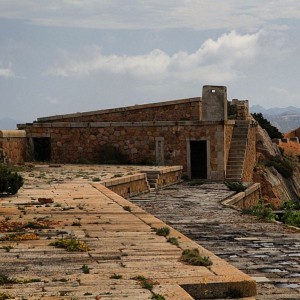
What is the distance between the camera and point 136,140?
2916 cm

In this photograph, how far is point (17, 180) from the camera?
51.5 feet

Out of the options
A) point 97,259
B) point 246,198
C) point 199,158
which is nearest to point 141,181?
point 246,198

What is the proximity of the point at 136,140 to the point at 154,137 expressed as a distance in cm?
80

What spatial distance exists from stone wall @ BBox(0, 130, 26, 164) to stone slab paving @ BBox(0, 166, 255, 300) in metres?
13.3

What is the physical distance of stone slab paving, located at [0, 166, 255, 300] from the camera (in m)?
6.60

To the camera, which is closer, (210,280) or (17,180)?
(210,280)

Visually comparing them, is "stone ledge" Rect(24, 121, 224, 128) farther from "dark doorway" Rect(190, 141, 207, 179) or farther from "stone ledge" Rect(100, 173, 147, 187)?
"stone ledge" Rect(100, 173, 147, 187)

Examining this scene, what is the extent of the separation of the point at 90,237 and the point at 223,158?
18.8 meters

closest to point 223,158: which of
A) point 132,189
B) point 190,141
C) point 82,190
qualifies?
point 190,141

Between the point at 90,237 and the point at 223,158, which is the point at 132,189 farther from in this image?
the point at 90,237

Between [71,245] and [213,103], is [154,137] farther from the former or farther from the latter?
[71,245]

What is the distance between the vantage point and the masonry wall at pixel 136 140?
92.5 feet

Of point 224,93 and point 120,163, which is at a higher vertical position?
point 224,93

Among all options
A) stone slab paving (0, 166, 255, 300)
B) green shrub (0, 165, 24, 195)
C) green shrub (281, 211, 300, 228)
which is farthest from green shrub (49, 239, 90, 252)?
green shrub (281, 211, 300, 228)
